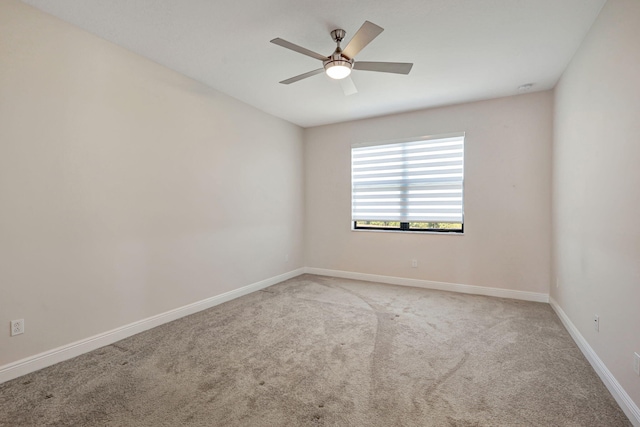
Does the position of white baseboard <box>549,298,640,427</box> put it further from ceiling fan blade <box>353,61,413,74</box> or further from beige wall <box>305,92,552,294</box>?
ceiling fan blade <box>353,61,413,74</box>

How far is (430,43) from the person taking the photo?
265 centimetres

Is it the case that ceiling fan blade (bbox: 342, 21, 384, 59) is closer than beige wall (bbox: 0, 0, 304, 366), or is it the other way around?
ceiling fan blade (bbox: 342, 21, 384, 59)

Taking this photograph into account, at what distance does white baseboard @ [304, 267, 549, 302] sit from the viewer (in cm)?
388

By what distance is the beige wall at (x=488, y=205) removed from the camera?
12.5 ft

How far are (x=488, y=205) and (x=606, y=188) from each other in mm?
2042

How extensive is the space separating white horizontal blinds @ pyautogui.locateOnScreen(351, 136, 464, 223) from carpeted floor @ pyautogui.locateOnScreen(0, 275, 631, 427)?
169 centimetres

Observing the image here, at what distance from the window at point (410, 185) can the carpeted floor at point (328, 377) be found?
163 cm

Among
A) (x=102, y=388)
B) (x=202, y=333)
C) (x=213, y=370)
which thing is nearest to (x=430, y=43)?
(x=213, y=370)

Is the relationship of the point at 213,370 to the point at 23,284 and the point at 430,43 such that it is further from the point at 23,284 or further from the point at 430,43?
the point at 430,43

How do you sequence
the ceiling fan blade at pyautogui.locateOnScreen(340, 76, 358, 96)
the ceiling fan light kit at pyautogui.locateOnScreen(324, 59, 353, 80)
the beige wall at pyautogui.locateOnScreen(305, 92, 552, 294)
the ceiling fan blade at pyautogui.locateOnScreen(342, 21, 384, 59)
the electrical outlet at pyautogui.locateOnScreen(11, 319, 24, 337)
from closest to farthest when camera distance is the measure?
the ceiling fan blade at pyautogui.locateOnScreen(342, 21, 384, 59), the electrical outlet at pyautogui.locateOnScreen(11, 319, 24, 337), the ceiling fan light kit at pyautogui.locateOnScreen(324, 59, 353, 80), the ceiling fan blade at pyautogui.locateOnScreen(340, 76, 358, 96), the beige wall at pyautogui.locateOnScreen(305, 92, 552, 294)

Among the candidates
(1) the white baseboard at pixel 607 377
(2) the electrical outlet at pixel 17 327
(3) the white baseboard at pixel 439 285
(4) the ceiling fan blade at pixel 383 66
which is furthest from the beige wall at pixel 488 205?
(2) the electrical outlet at pixel 17 327

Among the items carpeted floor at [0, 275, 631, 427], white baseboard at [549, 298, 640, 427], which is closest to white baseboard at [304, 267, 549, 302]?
carpeted floor at [0, 275, 631, 427]

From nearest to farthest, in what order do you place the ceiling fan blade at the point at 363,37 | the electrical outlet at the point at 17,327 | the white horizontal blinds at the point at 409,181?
the ceiling fan blade at the point at 363,37 < the electrical outlet at the point at 17,327 < the white horizontal blinds at the point at 409,181

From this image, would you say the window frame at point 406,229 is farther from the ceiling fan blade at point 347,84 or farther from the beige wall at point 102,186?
the ceiling fan blade at point 347,84
